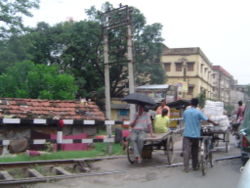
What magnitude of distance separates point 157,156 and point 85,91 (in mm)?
19949

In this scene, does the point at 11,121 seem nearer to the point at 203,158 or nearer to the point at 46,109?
the point at 46,109

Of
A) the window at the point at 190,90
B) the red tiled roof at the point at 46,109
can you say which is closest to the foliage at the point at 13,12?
the red tiled roof at the point at 46,109

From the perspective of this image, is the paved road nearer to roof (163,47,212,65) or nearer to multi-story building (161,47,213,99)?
multi-story building (161,47,213,99)

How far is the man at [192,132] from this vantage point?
27.8 feet

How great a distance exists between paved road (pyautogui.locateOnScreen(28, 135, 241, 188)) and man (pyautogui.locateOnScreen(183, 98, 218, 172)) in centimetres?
44

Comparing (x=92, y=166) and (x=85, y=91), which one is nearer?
(x=92, y=166)

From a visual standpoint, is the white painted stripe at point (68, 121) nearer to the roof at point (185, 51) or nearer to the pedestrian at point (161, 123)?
the pedestrian at point (161, 123)

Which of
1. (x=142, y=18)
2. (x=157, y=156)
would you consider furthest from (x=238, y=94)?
(x=157, y=156)

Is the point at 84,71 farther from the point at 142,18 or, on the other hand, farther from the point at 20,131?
the point at 20,131

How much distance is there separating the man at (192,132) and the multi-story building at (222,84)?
59.7m

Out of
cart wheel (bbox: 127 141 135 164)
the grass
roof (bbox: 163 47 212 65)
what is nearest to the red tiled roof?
the grass

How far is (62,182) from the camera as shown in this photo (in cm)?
684

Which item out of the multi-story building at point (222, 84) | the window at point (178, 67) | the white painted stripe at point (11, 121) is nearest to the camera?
the white painted stripe at point (11, 121)

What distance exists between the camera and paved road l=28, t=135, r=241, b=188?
6.95 metres
